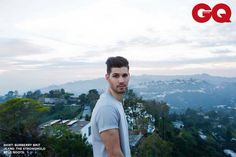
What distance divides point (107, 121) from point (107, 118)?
0.01 meters

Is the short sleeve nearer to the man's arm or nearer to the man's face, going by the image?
the man's arm

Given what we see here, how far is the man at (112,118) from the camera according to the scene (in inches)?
47.8

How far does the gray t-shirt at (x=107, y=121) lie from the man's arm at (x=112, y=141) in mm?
19

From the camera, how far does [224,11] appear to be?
5.87 m

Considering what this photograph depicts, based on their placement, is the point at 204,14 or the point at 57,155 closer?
the point at 204,14

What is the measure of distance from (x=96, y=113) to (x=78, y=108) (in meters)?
20.1

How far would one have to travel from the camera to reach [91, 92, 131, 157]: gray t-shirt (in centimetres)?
121

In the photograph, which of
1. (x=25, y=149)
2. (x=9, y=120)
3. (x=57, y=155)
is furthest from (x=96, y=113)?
(x=9, y=120)

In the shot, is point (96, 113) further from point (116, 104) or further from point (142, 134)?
point (142, 134)

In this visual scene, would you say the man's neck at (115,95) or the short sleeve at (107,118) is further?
the man's neck at (115,95)

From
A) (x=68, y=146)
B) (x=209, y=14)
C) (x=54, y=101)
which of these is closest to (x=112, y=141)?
(x=209, y=14)

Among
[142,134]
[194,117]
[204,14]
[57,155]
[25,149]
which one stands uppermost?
[204,14]

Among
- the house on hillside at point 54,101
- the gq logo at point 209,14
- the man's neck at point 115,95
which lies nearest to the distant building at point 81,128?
the gq logo at point 209,14

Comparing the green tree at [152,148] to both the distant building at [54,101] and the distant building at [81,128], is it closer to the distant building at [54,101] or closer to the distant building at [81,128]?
the distant building at [81,128]
